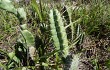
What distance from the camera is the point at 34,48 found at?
152 cm

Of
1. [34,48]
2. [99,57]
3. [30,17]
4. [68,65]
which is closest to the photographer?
[68,65]

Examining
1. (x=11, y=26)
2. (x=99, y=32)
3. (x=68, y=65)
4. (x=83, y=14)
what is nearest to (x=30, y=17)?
(x=11, y=26)

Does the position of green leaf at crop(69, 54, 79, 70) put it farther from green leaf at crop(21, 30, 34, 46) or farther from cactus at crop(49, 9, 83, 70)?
green leaf at crop(21, 30, 34, 46)

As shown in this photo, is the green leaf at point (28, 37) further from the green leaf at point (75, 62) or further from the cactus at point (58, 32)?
the green leaf at point (75, 62)

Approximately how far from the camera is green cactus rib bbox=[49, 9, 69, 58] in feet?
4.72

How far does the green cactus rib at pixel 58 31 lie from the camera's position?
144 cm

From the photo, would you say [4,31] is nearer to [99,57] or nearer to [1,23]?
[1,23]

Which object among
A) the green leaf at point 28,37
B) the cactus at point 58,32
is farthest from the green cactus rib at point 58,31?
the green leaf at point 28,37

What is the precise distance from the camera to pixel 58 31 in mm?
1452

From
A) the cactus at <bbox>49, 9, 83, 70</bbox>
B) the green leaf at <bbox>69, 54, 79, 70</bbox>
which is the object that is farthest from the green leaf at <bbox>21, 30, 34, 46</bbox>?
the green leaf at <bbox>69, 54, 79, 70</bbox>

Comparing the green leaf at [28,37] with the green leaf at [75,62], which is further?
the green leaf at [28,37]

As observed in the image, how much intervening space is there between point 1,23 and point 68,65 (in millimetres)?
932

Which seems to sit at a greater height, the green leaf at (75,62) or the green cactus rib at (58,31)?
the green cactus rib at (58,31)

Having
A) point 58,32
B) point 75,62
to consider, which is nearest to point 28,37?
point 58,32
